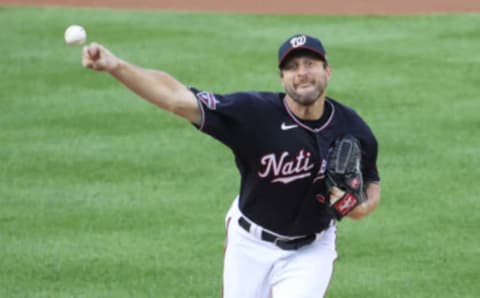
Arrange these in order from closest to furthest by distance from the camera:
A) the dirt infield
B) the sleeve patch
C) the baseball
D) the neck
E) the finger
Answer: the baseball, the finger, the sleeve patch, the neck, the dirt infield

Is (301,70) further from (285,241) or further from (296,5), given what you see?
(296,5)

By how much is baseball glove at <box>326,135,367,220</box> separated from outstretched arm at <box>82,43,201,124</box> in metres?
0.71

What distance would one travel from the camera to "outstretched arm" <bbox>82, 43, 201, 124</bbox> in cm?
518

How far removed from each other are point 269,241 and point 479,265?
3.07m

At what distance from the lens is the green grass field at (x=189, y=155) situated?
8818mm

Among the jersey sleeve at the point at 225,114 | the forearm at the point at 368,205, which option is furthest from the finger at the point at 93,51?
the forearm at the point at 368,205

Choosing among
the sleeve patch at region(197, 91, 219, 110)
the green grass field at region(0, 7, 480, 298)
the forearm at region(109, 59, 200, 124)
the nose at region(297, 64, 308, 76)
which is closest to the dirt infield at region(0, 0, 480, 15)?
the green grass field at region(0, 7, 480, 298)

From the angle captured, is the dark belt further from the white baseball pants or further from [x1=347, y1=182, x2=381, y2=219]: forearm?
[x1=347, y1=182, x2=381, y2=219]: forearm

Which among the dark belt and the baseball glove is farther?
the dark belt

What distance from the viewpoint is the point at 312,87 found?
19.8 feet

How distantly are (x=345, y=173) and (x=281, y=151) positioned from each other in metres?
0.36

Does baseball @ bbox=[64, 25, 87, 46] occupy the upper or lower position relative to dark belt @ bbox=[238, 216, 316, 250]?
→ upper

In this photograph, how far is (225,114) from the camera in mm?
6016

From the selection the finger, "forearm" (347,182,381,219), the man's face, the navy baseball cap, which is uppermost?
the finger
